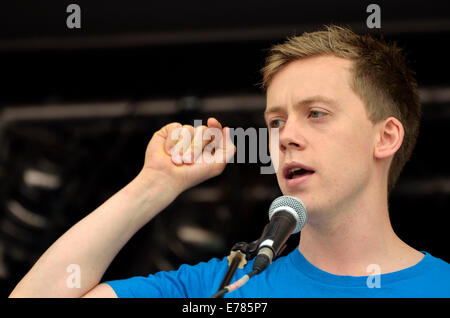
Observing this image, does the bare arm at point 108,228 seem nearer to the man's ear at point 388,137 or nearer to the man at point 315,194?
the man at point 315,194

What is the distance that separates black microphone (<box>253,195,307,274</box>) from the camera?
886mm

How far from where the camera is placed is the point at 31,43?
2.72 metres

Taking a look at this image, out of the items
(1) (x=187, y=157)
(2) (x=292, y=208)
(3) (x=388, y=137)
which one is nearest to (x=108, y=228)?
(1) (x=187, y=157)

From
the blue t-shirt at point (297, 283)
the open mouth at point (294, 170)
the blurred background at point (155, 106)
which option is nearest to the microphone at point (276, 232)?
the open mouth at point (294, 170)

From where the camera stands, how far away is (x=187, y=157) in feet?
4.28

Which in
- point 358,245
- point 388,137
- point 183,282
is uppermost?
point 388,137

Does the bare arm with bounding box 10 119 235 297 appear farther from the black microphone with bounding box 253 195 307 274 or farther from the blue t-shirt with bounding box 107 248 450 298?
the black microphone with bounding box 253 195 307 274

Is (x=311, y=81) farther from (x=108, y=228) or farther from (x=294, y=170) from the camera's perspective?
(x=108, y=228)

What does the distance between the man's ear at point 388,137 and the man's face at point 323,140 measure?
3cm

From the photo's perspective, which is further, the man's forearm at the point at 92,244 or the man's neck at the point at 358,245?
the man's neck at the point at 358,245

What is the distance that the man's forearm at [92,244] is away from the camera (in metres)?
1.14

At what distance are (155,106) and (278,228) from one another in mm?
2088

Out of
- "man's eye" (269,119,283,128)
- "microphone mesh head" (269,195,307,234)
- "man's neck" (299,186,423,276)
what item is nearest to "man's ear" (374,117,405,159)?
"man's neck" (299,186,423,276)
